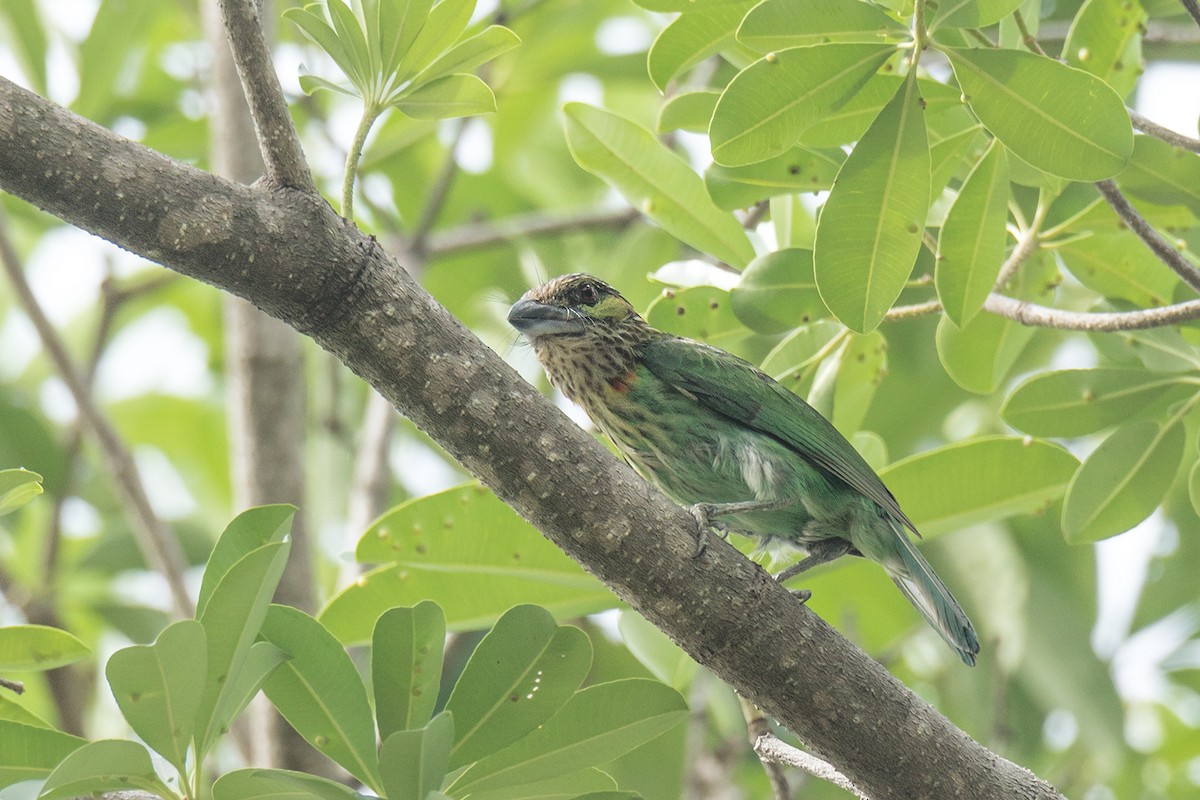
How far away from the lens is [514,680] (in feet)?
7.79

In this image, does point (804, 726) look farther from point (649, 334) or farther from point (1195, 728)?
point (1195, 728)

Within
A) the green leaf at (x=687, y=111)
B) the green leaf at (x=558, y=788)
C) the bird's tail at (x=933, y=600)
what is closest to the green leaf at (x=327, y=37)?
the green leaf at (x=687, y=111)

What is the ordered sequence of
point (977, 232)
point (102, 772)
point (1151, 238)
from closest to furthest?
point (102, 772)
point (1151, 238)
point (977, 232)

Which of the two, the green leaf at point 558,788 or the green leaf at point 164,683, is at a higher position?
the green leaf at point 164,683

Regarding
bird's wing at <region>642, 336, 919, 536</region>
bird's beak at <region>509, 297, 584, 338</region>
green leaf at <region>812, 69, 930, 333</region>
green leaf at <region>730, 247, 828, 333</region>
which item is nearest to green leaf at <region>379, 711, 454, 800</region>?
green leaf at <region>812, 69, 930, 333</region>

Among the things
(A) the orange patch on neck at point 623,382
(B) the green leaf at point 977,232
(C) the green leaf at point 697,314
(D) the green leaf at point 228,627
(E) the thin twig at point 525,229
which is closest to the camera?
(D) the green leaf at point 228,627

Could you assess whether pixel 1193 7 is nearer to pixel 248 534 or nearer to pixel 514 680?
pixel 514 680

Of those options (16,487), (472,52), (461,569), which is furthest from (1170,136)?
(16,487)

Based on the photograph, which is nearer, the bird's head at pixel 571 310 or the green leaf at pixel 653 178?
the green leaf at pixel 653 178

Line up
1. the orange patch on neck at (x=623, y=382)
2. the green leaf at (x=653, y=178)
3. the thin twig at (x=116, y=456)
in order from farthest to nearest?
the thin twig at (x=116, y=456), the orange patch on neck at (x=623, y=382), the green leaf at (x=653, y=178)

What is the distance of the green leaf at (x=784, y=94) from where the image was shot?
2.42m

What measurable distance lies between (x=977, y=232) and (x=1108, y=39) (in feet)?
2.17

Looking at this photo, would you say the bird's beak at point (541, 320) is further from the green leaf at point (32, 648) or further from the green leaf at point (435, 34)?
the green leaf at point (32, 648)

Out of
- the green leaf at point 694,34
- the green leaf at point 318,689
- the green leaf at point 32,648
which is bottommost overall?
the green leaf at point 318,689
